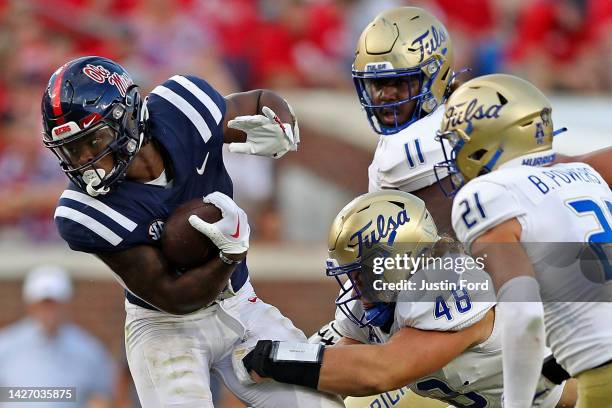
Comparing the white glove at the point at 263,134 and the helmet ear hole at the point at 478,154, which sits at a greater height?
the helmet ear hole at the point at 478,154

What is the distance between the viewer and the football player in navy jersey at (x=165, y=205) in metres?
4.09

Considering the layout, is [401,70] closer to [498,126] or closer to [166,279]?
[498,126]

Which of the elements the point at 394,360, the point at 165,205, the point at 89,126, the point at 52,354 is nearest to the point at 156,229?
the point at 165,205

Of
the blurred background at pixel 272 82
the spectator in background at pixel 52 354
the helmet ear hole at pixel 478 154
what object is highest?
the helmet ear hole at pixel 478 154

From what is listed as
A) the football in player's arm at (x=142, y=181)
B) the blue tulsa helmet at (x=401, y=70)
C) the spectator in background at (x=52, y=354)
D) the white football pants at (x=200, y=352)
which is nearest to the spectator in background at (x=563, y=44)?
the spectator in background at (x=52, y=354)

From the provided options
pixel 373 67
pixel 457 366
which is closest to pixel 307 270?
pixel 373 67

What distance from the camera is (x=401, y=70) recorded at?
4816 millimetres

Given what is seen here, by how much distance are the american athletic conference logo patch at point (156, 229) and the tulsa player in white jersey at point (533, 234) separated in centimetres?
111

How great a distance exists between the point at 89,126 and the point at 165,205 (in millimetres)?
415

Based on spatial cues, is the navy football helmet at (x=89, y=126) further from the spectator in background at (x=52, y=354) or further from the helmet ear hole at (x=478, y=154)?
the spectator in background at (x=52, y=354)

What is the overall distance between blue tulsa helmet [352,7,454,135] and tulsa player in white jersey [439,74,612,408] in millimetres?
953

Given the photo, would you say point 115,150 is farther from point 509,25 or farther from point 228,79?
point 509,25

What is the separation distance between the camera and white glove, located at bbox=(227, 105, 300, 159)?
14.4ft

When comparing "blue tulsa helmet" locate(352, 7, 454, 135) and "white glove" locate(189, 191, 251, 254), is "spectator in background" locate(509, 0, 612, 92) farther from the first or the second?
"white glove" locate(189, 191, 251, 254)
